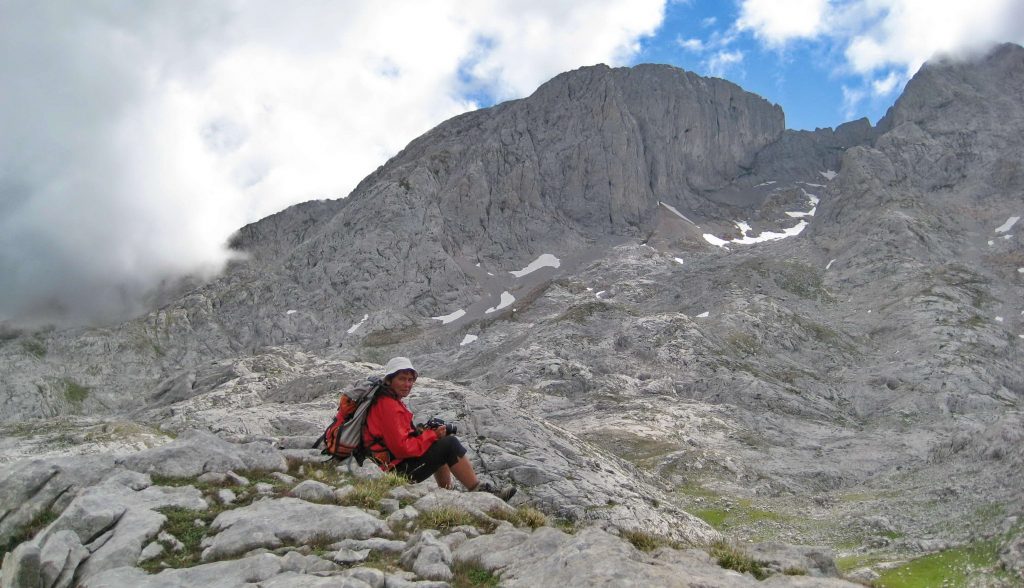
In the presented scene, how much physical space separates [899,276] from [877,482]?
247ft

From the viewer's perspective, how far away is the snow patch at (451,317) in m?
134

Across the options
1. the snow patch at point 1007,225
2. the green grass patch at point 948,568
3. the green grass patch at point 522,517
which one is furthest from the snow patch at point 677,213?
the green grass patch at point 522,517

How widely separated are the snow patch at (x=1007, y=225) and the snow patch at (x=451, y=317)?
358ft

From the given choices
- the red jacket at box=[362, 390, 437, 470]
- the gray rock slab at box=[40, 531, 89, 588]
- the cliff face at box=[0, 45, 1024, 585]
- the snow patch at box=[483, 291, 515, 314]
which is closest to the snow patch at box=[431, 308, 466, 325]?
the cliff face at box=[0, 45, 1024, 585]

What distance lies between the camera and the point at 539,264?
506 ft

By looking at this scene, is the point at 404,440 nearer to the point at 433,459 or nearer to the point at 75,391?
the point at 433,459

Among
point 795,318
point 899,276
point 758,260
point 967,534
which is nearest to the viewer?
point 967,534

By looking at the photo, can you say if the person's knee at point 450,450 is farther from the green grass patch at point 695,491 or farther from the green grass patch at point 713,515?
the green grass patch at point 695,491

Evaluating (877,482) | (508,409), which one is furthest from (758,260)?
(508,409)

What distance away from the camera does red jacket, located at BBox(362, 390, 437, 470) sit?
12.1 meters

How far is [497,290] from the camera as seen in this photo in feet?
475

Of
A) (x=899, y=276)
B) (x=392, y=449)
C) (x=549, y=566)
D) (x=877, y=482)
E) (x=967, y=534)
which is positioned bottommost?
(x=877, y=482)

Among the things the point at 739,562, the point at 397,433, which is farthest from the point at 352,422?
the point at 739,562

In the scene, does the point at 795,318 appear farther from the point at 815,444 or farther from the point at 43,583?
the point at 43,583
